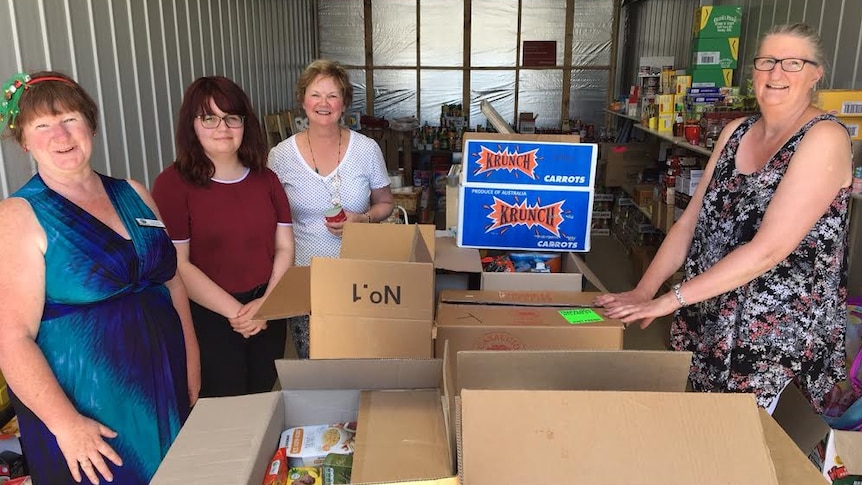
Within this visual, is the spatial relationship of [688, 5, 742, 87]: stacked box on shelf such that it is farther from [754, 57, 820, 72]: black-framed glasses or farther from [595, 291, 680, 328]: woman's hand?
[595, 291, 680, 328]: woman's hand

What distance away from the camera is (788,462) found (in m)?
0.83

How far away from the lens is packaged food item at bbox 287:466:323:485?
897 mm

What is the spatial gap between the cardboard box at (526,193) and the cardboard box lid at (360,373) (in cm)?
135

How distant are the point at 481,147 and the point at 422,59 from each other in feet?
18.2

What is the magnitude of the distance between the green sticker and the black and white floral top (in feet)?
1.16

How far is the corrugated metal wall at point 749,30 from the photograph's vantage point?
3027mm

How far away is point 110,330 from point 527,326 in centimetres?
98

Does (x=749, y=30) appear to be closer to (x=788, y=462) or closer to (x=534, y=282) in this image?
(x=534, y=282)

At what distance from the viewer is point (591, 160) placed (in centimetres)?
222

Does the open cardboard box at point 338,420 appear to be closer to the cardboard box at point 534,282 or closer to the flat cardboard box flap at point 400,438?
the flat cardboard box flap at point 400,438

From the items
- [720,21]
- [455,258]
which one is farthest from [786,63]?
[720,21]

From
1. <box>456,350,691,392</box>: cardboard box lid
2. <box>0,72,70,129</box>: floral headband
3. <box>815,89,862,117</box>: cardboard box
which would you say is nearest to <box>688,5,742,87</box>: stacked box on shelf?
<box>815,89,862,117</box>: cardboard box

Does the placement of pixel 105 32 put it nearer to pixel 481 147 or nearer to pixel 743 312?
pixel 481 147

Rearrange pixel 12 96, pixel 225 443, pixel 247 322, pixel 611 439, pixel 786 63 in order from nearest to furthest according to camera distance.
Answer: pixel 611 439 < pixel 225 443 < pixel 12 96 < pixel 786 63 < pixel 247 322
